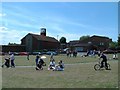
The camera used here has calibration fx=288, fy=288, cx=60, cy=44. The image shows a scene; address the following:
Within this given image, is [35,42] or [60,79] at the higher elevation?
[35,42]

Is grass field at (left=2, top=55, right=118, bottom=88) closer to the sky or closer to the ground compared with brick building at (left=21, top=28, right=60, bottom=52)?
closer to the ground

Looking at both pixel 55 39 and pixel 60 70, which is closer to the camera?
pixel 60 70

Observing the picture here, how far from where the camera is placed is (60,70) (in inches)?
1063

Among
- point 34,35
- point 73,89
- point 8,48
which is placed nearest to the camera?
point 73,89

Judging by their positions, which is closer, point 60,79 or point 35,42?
point 60,79

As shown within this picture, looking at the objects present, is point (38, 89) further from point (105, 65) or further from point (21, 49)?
point (21, 49)

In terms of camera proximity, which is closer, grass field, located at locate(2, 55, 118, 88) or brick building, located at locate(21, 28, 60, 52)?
grass field, located at locate(2, 55, 118, 88)

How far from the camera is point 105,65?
93.2ft

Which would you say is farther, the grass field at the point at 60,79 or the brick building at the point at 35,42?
the brick building at the point at 35,42

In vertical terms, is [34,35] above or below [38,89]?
above

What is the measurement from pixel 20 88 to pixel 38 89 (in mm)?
959

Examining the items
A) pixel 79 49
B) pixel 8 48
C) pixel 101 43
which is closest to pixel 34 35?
pixel 8 48

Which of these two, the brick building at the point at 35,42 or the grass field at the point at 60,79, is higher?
the brick building at the point at 35,42

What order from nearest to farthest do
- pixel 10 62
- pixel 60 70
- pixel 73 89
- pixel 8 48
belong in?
pixel 73 89
pixel 60 70
pixel 10 62
pixel 8 48
